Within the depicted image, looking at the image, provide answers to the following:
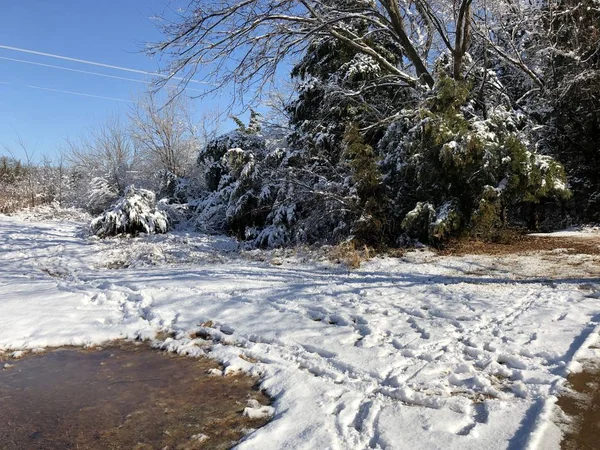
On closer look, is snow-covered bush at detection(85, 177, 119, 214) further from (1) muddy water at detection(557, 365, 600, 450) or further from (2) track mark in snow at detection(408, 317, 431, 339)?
(1) muddy water at detection(557, 365, 600, 450)

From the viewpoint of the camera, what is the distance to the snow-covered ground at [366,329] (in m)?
2.69

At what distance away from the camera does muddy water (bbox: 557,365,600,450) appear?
246cm

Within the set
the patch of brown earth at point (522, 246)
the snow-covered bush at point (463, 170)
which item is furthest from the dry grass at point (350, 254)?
the patch of brown earth at point (522, 246)

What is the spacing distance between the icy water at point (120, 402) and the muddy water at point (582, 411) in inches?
72.7

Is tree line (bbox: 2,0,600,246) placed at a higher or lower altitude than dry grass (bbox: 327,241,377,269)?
higher

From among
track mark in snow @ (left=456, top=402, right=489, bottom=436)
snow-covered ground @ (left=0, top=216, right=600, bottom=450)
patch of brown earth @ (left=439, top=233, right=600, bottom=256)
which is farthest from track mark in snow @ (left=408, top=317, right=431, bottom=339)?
patch of brown earth @ (left=439, top=233, right=600, bottom=256)

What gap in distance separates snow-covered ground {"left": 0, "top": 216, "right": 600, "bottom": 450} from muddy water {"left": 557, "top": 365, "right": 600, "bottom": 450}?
0.30 feet

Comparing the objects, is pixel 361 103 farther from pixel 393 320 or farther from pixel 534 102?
pixel 393 320

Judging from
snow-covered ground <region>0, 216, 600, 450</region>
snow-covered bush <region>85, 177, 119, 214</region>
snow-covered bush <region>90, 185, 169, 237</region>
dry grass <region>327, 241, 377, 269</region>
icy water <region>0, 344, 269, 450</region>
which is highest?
snow-covered bush <region>85, 177, 119, 214</region>

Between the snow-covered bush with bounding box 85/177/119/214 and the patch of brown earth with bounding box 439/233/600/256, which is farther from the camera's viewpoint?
the snow-covered bush with bounding box 85/177/119/214

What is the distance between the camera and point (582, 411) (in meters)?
2.75

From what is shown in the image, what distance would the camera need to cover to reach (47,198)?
74.3 feet

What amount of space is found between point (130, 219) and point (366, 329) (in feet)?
33.4

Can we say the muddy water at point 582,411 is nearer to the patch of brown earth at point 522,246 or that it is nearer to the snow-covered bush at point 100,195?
the patch of brown earth at point 522,246
